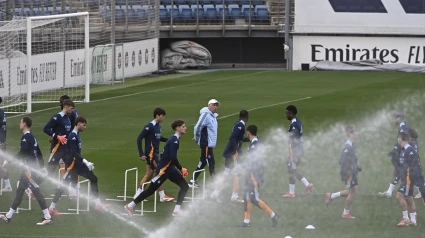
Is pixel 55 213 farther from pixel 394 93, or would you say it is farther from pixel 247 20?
pixel 247 20

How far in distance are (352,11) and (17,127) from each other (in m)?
28.9

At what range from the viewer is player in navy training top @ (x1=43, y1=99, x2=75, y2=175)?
20266 millimetres

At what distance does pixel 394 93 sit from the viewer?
41.9 meters

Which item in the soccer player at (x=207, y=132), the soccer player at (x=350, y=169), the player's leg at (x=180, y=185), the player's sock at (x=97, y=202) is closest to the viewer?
the soccer player at (x=350, y=169)

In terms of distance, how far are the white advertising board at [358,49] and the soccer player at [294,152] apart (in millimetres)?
34922

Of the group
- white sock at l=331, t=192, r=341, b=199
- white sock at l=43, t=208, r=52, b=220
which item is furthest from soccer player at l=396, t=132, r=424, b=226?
white sock at l=43, t=208, r=52, b=220

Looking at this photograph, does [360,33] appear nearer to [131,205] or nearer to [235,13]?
[235,13]

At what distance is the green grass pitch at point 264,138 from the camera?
706 inches

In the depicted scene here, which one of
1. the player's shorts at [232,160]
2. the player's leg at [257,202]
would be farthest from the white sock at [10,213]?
the player's shorts at [232,160]

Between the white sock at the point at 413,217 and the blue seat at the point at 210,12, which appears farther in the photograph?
the blue seat at the point at 210,12

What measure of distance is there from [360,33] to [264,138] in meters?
27.6

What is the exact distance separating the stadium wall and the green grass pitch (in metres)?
3.15

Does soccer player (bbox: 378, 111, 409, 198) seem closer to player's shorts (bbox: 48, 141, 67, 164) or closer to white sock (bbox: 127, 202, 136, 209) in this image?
white sock (bbox: 127, 202, 136, 209)

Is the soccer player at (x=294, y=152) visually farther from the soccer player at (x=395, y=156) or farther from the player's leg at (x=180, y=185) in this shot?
the player's leg at (x=180, y=185)
